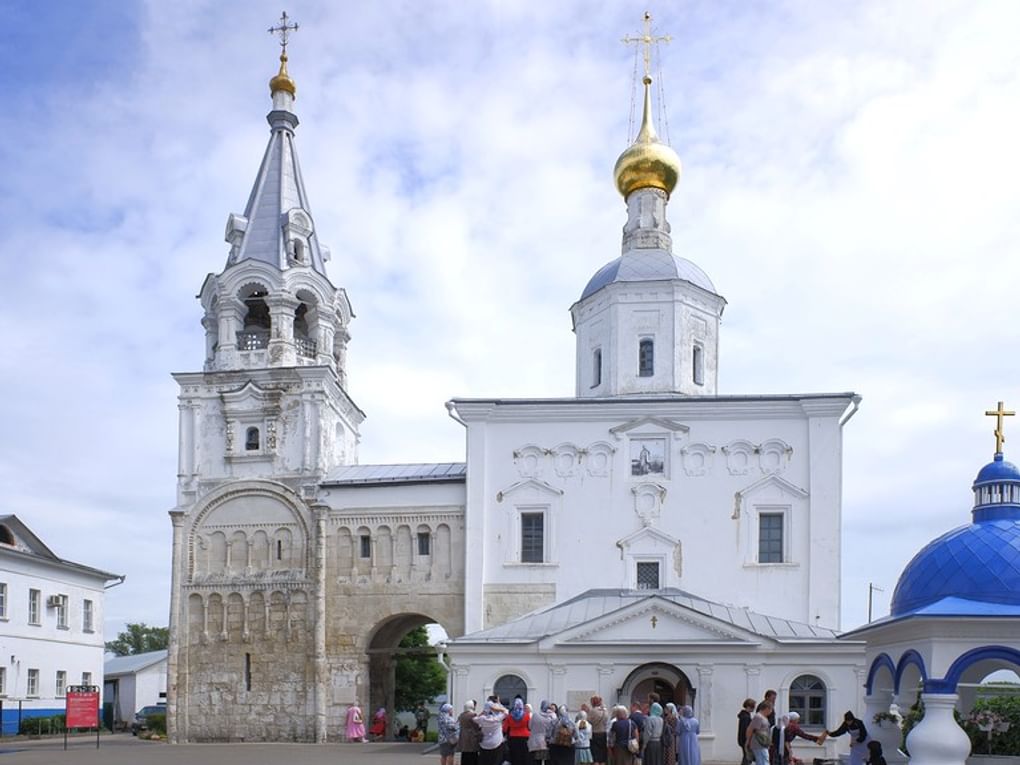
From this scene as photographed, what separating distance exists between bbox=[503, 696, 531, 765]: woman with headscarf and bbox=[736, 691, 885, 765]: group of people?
10.3 feet

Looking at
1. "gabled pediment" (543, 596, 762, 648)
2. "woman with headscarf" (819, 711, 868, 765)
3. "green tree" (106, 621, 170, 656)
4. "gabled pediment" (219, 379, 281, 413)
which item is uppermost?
"gabled pediment" (219, 379, 281, 413)

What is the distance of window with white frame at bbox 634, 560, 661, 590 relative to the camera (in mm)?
28375

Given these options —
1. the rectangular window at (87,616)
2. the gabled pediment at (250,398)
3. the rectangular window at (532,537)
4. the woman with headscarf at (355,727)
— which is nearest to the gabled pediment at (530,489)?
the rectangular window at (532,537)

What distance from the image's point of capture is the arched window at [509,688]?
24859 mm

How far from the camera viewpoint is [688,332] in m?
30.6

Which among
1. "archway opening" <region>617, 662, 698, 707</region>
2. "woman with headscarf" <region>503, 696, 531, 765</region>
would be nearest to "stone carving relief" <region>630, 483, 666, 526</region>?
"archway opening" <region>617, 662, 698, 707</region>

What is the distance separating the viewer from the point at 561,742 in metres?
18.3

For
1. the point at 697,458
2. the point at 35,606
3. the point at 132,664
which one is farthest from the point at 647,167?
the point at 132,664

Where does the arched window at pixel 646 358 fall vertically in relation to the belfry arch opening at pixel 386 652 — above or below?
above

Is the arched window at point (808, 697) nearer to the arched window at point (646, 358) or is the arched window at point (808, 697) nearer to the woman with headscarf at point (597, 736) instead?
the woman with headscarf at point (597, 736)

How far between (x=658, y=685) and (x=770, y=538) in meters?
5.25

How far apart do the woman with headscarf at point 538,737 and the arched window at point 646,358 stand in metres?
13.3

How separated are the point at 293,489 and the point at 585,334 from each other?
8.38 meters

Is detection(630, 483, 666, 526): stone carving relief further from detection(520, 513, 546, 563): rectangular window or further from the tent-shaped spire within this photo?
the tent-shaped spire
